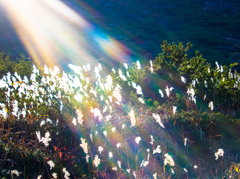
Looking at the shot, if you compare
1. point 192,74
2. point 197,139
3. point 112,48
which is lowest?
point 197,139

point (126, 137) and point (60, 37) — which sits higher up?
point (60, 37)

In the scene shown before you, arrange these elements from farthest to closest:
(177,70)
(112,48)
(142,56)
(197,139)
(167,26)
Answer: (167,26), (112,48), (142,56), (177,70), (197,139)

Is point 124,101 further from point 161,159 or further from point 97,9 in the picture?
point 97,9

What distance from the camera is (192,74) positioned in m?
4.13

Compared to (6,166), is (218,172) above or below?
below

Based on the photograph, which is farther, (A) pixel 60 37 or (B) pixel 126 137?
(A) pixel 60 37

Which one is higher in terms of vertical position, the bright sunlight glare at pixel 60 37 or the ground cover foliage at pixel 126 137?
the bright sunlight glare at pixel 60 37

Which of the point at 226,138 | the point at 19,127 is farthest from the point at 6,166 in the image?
the point at 226,138

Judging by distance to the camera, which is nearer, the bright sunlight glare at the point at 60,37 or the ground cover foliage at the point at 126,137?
the ground cover foliage at the point at 126,137

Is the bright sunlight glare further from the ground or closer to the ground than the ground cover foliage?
further from the ground

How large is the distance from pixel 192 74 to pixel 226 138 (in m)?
1.60

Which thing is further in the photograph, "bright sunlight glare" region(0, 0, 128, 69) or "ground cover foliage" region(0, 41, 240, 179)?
"bright sunlight glare" region(0, 0, 128, 69)

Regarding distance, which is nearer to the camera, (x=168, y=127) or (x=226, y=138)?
(x=226, y=138)

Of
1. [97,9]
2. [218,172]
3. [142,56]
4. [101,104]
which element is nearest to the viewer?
[218,172]
